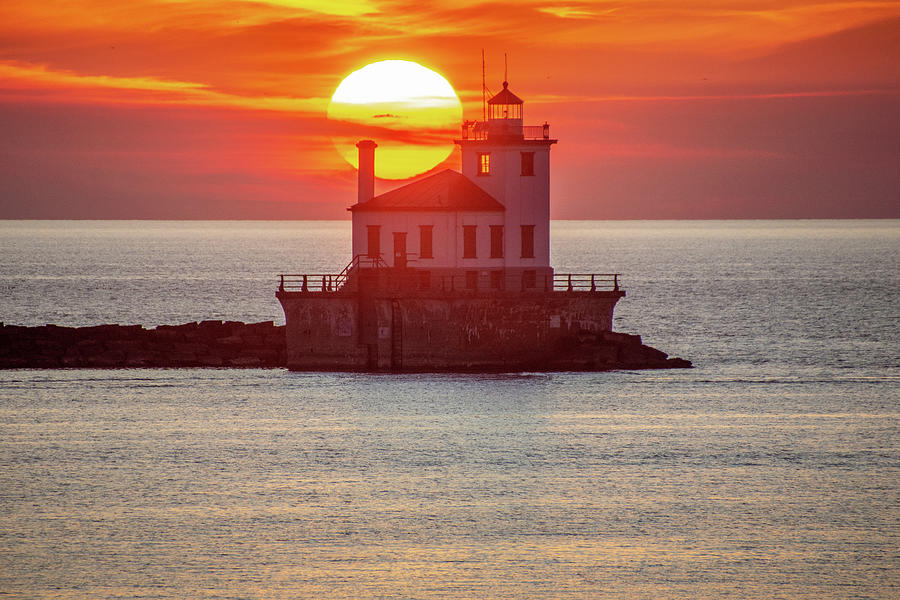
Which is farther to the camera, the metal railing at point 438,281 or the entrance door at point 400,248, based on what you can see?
the entrance door at point 400,248

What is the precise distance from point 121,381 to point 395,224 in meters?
13.5

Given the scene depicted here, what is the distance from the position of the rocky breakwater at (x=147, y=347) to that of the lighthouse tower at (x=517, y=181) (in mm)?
11816

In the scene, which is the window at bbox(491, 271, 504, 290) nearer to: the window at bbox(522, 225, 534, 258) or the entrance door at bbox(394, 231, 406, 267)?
the window at bbox(522, 225, 534, 258)

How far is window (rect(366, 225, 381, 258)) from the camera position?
181 feet

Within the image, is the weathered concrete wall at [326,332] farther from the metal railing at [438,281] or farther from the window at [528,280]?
the window at [528,280]

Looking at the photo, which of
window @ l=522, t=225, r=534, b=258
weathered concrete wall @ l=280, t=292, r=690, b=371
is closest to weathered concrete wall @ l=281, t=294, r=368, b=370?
weathered concrete wall @ l=280, t=292, r=690, b=371

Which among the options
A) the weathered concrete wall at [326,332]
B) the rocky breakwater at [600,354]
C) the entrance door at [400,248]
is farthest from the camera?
the entrance door at [400,248]

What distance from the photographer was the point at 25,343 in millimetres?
60344

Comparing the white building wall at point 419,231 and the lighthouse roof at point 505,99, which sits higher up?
the lighthouse roof at point 505,99

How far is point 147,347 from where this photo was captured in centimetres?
5897

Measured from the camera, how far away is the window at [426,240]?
2172 inches

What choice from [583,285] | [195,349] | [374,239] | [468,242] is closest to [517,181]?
[468,242]

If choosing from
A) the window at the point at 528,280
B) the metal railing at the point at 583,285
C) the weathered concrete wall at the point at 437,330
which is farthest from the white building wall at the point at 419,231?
the metal railing at the point at 583,285

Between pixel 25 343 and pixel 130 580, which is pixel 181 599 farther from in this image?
pixel 25 343
